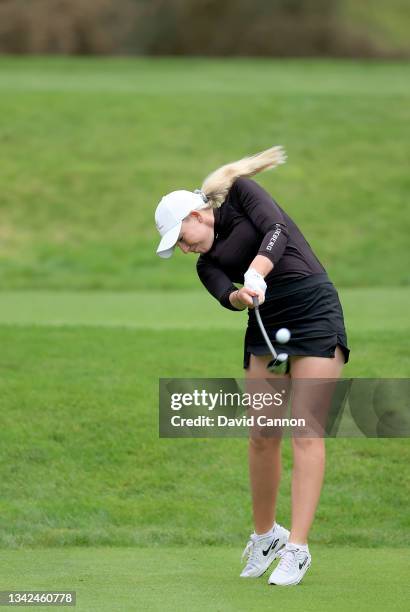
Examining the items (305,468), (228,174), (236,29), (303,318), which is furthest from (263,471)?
(236,29)

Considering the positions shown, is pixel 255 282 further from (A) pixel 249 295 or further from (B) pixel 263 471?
(B) pixel 263 471

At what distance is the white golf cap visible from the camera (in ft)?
19.5

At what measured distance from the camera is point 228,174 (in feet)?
19.8

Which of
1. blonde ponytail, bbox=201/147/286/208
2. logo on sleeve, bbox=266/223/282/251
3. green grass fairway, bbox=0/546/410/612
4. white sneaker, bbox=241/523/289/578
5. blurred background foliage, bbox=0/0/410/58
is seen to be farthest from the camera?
blurred background foliage, bbox=0/0/410/58

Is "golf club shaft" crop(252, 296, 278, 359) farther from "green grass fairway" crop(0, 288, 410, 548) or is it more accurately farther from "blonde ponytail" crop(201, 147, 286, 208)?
"green grass fairway" crop(0, 288, 410, 548)

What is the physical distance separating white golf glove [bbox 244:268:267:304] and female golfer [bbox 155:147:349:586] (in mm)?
88

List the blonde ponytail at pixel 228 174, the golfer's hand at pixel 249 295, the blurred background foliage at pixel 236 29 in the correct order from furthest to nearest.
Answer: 1. the blurred background foliage at pixel 236 29
2. the blonde ponytail at pixel 228 174
3. the golfer's hand at pixel 249 295

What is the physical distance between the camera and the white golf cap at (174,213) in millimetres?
5934

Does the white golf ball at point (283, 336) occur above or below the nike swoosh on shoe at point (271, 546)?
above

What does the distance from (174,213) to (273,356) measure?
0.77 metres

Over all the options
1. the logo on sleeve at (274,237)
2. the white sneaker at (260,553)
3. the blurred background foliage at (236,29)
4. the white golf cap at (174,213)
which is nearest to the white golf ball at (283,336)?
the logo on sleeve at (274,237)

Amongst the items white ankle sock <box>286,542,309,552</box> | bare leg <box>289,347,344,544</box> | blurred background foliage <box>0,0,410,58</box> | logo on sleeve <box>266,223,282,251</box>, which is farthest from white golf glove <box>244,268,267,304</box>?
blurred background foliage <box>0,0,410,58</box>

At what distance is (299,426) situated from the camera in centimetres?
586

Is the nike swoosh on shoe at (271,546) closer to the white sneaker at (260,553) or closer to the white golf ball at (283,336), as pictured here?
the white sneaker at (260,553)
